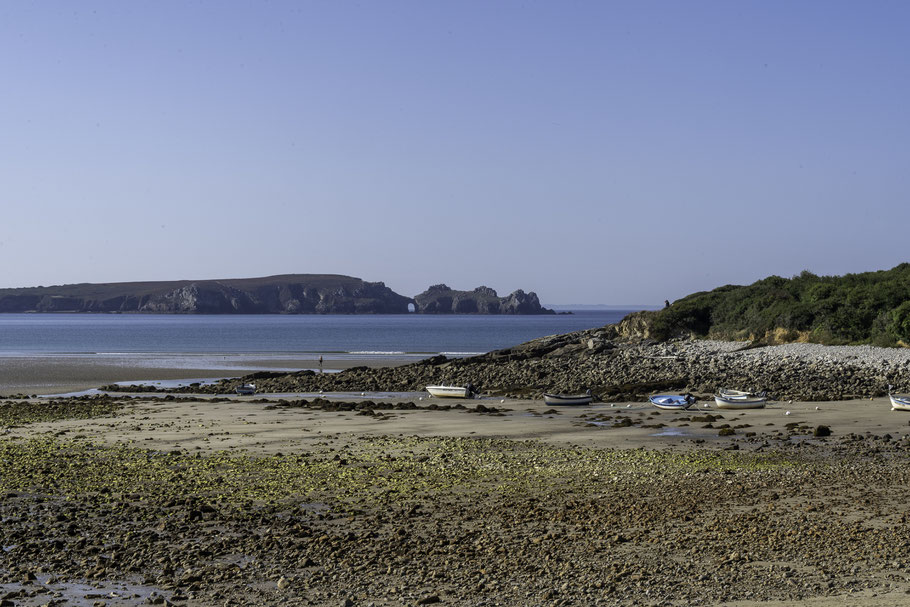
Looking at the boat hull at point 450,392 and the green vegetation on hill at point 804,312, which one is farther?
the green vegetation on hill at point 804,312

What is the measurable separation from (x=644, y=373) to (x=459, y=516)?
109 ft

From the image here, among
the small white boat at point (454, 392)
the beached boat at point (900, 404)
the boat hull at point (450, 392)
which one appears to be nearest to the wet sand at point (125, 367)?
the boat hull at point (450, 392)

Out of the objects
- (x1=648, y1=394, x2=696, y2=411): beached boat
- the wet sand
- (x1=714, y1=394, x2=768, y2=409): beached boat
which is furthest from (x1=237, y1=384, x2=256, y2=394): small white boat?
(x1=714, y1=394, x2=768, y2=409): beached boat

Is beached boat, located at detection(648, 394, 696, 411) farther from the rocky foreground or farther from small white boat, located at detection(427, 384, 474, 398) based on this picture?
small white boat, located at detection(427, 384, 474, 398)

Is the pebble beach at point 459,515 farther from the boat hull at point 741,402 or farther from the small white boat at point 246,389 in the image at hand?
the small white boat at point 246,389

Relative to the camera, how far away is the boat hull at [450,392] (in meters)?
39.6

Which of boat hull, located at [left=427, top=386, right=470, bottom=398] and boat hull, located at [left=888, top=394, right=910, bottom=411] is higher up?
boat hull, located at [left=888, top=394, right=910, bottom=411]

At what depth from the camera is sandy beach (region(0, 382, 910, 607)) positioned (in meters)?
9.97

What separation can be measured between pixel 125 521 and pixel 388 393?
3046 centimetres

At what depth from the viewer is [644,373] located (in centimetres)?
4553

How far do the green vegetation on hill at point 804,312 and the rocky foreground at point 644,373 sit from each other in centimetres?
285

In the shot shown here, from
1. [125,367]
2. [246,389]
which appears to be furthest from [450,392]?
[125,367]

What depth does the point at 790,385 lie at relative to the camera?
39.3m

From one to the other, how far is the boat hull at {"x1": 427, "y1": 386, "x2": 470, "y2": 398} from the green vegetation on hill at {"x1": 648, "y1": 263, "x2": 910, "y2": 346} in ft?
83.3
